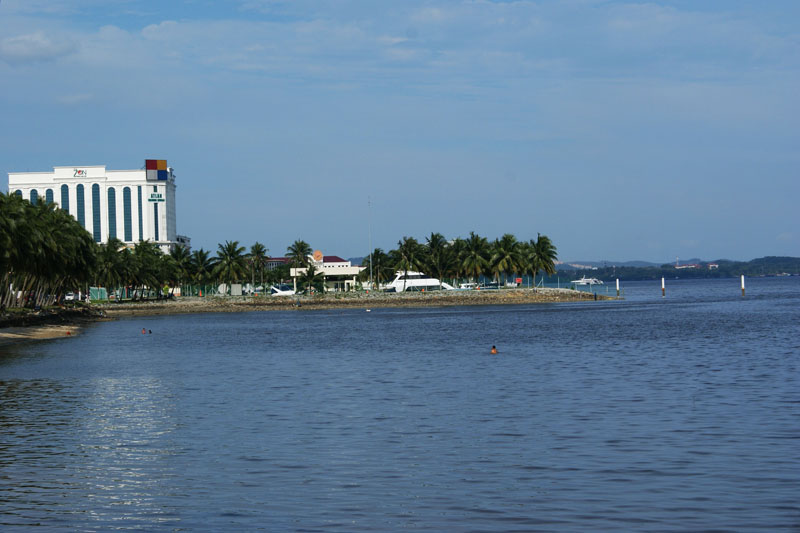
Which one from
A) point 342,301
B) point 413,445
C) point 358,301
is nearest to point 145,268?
point 342,301

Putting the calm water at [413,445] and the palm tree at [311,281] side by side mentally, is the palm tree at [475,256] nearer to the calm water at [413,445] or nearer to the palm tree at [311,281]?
the palm tree at [311,281]

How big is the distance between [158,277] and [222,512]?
5562 inches

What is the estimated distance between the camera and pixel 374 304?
141m

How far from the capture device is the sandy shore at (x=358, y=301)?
135 metres

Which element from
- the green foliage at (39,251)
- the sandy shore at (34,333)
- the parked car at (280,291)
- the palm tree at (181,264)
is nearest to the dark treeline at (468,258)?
the parked car at (280,291)

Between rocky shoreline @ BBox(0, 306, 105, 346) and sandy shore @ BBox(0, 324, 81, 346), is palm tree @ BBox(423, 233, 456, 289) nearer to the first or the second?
rocky shoreline @ BBox(0, 306, 105, 346)

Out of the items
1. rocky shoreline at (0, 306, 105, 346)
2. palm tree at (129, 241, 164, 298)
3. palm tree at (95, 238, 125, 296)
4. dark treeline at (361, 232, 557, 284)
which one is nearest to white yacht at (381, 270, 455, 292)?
dark treeline at (361, 232, 557, 284)

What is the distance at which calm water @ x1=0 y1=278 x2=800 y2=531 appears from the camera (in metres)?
12.8

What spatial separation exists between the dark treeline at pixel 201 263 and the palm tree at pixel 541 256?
11 cm

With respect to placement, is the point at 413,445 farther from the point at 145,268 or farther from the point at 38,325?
the point at 145,268

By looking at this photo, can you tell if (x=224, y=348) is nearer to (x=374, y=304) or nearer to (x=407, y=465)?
(x=407, y=465)

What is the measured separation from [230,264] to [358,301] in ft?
104

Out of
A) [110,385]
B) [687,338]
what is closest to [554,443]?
[110,385]

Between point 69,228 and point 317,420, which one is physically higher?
point 69,228
